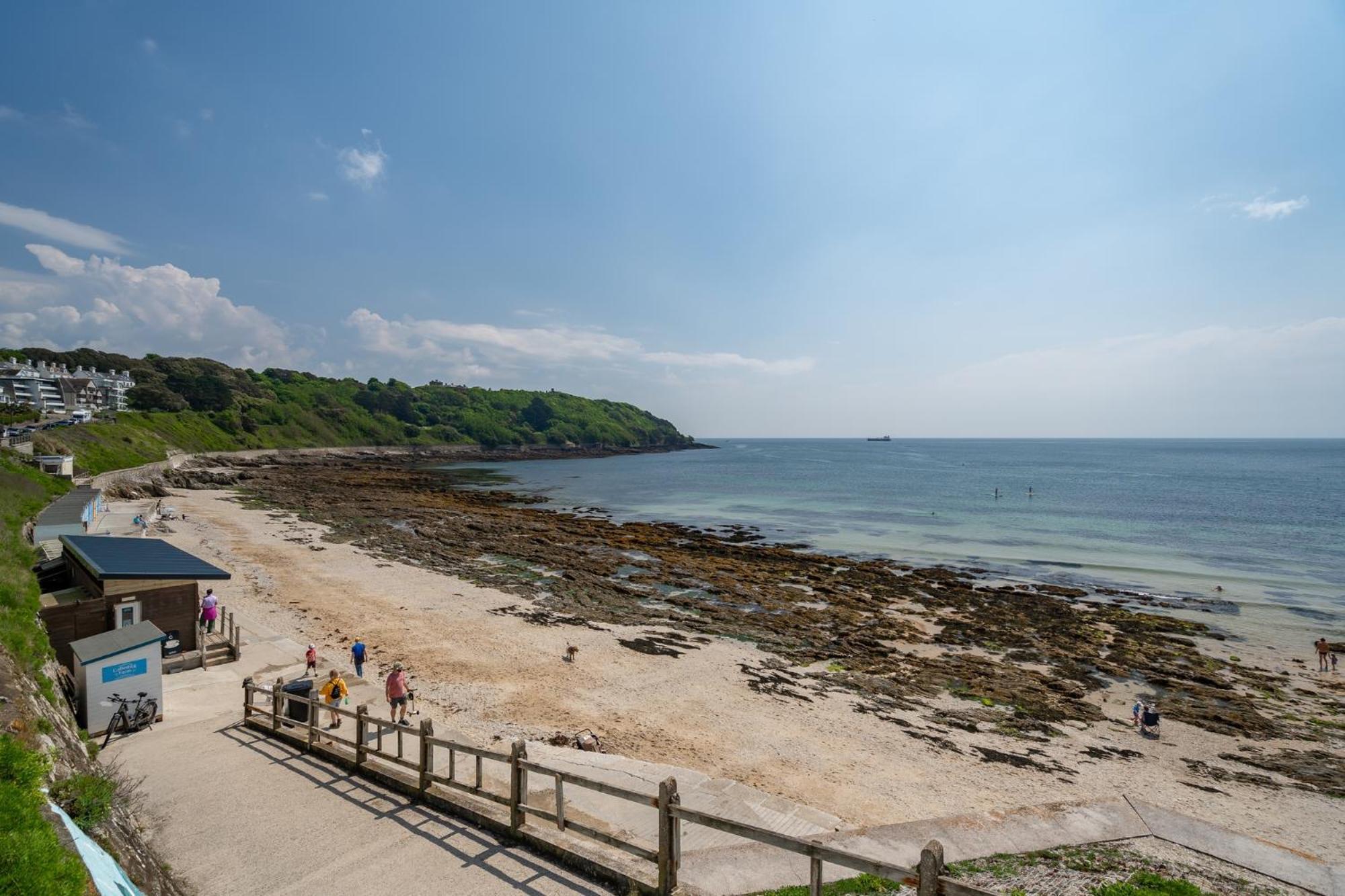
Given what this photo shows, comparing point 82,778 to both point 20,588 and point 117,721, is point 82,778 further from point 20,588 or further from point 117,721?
point 20,588

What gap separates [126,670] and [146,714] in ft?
3.26

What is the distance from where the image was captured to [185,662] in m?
14.9

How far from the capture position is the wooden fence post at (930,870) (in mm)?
4794

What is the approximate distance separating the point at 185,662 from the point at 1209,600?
146 feet

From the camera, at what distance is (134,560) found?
15383mm

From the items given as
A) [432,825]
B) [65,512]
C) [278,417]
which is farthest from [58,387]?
[432,825]

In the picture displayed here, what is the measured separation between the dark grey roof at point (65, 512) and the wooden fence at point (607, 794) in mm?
18247

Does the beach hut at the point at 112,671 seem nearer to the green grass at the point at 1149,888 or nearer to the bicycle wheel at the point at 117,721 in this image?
the bicycle wheel at the point at 117,721

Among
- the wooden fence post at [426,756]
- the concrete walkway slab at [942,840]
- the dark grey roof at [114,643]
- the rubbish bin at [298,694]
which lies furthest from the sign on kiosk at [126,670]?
the concrete walkway slab at [942,840]

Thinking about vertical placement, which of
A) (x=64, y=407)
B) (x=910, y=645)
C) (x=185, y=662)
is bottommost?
(x=910, y=645)

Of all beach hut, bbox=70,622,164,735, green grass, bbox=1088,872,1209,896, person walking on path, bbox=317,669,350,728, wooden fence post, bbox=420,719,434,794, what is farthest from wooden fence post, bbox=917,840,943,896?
beach hut, bbox=70,622,164,735

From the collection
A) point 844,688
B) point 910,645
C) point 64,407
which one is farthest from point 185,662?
point 64,407

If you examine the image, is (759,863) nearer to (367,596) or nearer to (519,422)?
(367,596)

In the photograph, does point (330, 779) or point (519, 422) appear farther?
point (519, 422)
